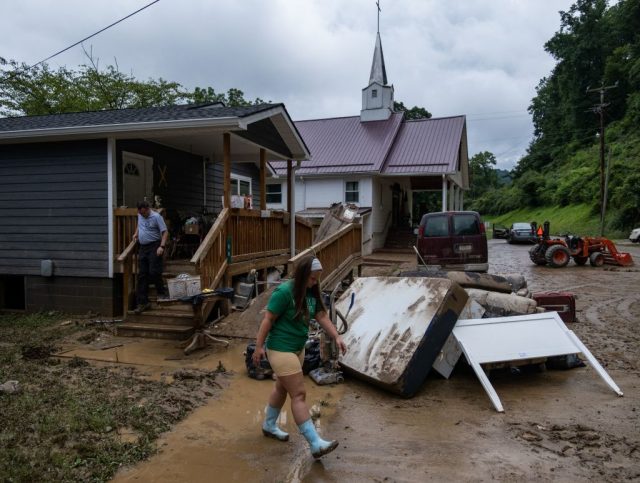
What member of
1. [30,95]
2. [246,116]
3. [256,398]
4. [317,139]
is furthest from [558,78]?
[256,398]

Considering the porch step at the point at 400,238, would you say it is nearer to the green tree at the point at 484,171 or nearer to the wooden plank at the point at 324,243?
the wooden plank at the point at 324,243

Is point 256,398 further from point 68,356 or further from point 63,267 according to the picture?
point 63,267

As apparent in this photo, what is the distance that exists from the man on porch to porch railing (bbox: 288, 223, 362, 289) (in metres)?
2.44

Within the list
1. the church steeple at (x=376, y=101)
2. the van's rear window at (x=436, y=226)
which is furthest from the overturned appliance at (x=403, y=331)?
the church steeple at (x=376, y=101)

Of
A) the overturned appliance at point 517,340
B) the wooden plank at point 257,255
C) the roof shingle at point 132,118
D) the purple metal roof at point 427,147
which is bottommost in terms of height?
the overturned appliance at point 517,340

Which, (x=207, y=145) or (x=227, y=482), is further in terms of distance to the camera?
(x=207, y=145)

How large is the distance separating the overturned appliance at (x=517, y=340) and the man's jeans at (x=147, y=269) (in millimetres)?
4862

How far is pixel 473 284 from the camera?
6.68 meters

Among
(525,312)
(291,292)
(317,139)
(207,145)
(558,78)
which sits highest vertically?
(558,78)

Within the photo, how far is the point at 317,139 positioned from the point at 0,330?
18263 millimetres

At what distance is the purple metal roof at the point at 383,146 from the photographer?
2120 cm

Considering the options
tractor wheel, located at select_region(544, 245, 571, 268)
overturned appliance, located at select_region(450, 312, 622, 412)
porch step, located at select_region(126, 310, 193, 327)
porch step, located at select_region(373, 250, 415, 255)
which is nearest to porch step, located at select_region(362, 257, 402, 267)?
porch step, located at select_region(373, 250, 415, 255)

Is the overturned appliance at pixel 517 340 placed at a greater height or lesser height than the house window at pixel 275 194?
lesser

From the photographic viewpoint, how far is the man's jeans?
25.8ft
